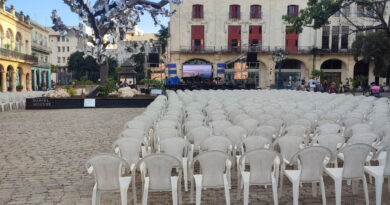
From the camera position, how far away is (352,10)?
140 feet

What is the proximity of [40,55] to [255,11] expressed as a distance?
119ft

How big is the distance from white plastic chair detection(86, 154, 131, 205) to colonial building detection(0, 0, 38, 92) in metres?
33.4

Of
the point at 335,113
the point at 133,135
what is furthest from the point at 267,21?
the point at 133,135

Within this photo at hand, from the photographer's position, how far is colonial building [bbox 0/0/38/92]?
110ft

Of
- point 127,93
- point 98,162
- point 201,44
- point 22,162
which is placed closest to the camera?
point 98,162

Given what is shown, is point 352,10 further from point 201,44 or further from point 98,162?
point 98,162

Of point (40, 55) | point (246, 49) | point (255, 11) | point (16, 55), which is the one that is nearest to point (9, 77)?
point (16, 55)

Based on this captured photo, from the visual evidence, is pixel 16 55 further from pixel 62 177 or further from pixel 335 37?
pixel 335 37

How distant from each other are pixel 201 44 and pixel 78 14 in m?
21.4

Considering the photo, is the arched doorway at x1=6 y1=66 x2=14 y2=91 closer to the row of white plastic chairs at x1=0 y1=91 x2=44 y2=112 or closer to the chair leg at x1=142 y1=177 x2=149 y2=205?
the row of white plastic chairs at x1=0 y1=91 x2=44 y2=112

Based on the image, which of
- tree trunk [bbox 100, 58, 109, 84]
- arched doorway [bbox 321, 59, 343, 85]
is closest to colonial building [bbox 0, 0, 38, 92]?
tree trunk [bbox 100, 58, 109, 84]

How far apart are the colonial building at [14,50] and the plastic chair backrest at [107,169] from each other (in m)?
33.5

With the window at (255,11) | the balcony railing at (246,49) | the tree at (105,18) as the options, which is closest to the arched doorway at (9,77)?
the tree at (105,18)

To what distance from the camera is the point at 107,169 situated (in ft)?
12.9
